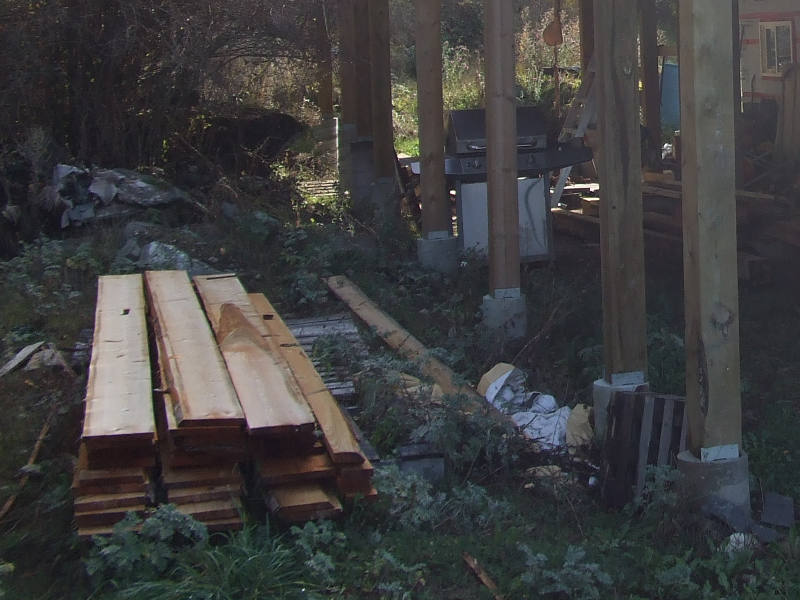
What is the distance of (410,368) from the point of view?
5.95 metres

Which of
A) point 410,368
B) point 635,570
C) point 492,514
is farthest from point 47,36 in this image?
point 635,570

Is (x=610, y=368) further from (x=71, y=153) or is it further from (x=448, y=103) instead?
(x=448, y=103)

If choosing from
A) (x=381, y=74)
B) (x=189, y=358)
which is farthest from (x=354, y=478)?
(x=381, y=74)

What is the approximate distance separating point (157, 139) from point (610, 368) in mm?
7173

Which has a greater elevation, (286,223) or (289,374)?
(286,223)

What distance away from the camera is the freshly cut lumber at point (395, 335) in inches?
233

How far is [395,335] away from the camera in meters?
6.91

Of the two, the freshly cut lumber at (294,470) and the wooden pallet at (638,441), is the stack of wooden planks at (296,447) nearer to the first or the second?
the freshly cut lumber at (294,470)

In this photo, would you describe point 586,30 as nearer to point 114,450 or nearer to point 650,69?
point 650,69

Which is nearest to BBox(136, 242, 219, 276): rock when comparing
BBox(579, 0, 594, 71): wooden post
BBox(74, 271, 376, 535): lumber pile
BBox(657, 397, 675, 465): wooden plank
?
BBox(74, 271, 376, 535): lumber pile

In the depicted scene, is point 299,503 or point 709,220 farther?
point 709,220

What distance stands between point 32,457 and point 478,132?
5835mm

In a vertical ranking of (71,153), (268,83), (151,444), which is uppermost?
(268,83)

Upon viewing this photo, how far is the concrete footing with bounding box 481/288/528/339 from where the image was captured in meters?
7.38
